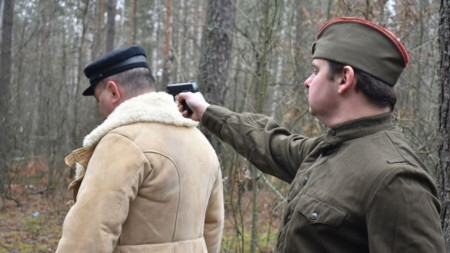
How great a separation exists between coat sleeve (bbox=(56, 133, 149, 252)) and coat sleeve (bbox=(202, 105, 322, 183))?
0.42 metres

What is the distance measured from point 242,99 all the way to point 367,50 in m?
8.32

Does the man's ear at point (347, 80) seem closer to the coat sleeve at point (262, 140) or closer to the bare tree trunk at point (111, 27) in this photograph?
the coat sleeve at point (262, 140)

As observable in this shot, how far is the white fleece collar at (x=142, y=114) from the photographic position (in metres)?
2.65

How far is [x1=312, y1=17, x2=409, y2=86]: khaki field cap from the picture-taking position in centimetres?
185

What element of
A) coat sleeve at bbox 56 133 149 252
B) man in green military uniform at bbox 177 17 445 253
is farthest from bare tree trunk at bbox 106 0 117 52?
man in green military uniform at bbox 177 17 445 253

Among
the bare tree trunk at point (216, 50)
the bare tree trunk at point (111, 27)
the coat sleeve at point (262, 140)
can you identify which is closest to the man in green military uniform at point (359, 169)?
the coat sleeve at point (262, 140)

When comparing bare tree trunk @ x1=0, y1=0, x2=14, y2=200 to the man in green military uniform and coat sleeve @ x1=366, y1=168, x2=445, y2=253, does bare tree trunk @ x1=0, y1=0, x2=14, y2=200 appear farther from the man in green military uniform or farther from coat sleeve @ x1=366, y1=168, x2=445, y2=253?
coat sleeve @ x1=366, y1=168, x2=445, y2=253

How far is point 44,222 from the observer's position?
10.2 m

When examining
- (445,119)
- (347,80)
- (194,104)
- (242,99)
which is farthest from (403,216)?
(242,99)

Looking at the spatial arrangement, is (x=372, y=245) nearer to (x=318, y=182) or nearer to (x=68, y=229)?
(x=318, y=182)

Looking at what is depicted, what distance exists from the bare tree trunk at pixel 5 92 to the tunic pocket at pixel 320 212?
397 inches

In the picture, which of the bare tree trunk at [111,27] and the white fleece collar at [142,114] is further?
the bare tree trunk at [111,27]

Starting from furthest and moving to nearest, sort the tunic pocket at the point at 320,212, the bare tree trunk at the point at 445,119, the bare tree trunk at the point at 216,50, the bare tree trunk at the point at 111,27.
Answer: the bare tree trunk at the point at 111,27 → the bare tree trunk at the point at 216,50 → the bare tree trunk at the point at 445,119 → the tunic pocket at the point at 320,212

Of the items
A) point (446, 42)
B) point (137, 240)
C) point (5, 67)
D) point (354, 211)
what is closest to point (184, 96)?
point (137, 240)
